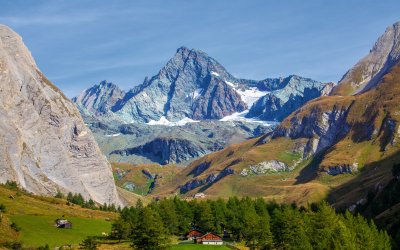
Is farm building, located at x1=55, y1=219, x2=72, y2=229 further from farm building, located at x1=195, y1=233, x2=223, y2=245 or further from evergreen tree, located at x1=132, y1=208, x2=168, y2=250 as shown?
evergreen tree, located at x1=132, y1=208, x2=168, y2=250

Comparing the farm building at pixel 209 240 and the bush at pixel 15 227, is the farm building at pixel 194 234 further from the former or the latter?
the bush at pixel 15 227

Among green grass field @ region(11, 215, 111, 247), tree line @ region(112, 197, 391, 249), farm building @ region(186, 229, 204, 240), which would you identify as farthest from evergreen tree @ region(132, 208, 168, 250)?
farm building @ region(186, 229, 204, 240)

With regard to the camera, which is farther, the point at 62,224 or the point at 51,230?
the point at 62,224

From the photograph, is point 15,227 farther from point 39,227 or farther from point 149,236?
point 149,236

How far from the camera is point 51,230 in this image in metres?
156

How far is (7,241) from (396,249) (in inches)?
3679

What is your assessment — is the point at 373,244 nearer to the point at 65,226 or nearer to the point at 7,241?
the point at 7,241

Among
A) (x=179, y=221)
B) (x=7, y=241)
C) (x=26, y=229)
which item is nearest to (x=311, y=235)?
(x=7, y=241)

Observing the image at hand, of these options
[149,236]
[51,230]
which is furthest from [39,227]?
[149,236]

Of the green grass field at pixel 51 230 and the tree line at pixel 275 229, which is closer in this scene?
the tree line at pixel 275 229

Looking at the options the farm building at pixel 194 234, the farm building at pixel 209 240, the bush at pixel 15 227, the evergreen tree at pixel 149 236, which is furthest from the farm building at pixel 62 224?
the evergreen tree at pixel 149 236

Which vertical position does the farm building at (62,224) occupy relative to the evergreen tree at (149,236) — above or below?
above

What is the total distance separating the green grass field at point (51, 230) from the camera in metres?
138

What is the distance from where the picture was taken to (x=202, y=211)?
200 meters
